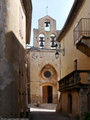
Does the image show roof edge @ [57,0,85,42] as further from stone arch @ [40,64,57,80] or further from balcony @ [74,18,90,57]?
stone arch @ [40,64,57,80]


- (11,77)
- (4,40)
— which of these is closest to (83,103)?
(11,77)

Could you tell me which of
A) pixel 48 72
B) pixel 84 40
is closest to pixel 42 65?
pixel 48 72

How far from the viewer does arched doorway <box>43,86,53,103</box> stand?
37250mm

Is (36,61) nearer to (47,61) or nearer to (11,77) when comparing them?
(47,61)

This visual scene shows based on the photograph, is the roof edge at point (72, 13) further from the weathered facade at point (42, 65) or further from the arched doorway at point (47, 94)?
the arched doorway at point (47, 94)

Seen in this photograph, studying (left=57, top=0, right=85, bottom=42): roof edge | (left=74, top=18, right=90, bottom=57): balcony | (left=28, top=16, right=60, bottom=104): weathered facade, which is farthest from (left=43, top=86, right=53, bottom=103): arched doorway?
(left=74, top=18, right=90, bottom=57): balcony

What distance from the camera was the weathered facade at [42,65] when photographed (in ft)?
110

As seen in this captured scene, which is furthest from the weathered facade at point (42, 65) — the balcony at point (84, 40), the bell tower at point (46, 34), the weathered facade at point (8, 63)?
the weathered facade at point (8, 63)

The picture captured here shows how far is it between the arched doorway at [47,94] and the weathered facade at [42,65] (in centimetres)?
200

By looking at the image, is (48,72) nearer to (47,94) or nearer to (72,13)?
(47,94)

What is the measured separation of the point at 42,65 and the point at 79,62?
1841 cm

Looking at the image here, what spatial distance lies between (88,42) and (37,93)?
2326 cm

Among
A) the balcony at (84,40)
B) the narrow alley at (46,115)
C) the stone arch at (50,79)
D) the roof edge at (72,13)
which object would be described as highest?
the roof edge at (72,13)

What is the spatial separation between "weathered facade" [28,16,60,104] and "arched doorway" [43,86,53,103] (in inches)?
78.8
